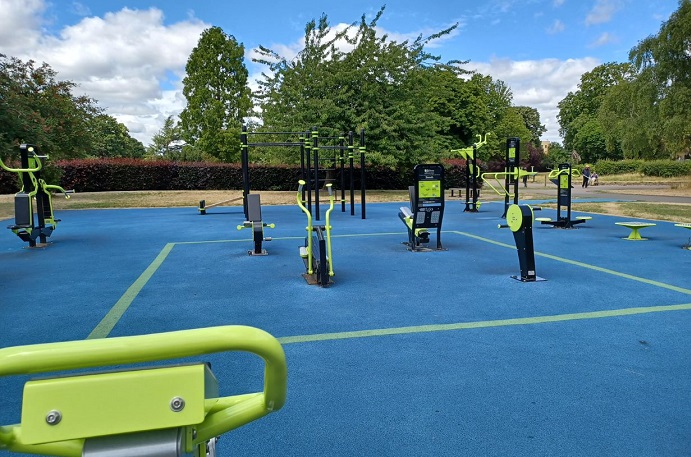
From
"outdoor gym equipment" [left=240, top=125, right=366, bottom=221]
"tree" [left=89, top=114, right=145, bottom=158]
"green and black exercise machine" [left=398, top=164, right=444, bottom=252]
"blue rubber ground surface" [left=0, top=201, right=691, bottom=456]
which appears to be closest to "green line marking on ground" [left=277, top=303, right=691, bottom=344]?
"blue rubber ground surface" [left=0, top=201, right=691, bottom=456]

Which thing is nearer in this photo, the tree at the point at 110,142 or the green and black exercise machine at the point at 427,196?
the green and black exercise machine at the point at 427,196

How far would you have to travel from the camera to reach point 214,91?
3531cm

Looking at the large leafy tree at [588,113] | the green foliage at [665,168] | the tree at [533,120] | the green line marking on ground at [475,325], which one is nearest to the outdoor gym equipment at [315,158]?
the green line marking on ground at [475,325]

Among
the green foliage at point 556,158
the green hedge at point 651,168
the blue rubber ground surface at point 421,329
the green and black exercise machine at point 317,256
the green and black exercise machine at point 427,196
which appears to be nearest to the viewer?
the blue rubber ground surface at point 421,329

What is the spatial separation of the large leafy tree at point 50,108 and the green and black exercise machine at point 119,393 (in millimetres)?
17611

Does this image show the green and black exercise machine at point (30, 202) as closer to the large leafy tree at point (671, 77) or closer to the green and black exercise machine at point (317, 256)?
the green and black exercise machine at point (317, 256)

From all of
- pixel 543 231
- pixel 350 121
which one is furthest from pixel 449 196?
pixel 543 231

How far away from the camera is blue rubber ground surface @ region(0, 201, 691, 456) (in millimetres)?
2666

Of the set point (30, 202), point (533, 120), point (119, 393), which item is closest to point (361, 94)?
point (30, 202)

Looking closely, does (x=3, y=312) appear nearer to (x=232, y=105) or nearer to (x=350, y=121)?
(x=350, y=121)

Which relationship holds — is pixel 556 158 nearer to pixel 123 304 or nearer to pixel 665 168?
pixel 665 168

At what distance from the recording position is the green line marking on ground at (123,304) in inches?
171

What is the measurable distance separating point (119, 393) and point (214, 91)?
36.9 meters

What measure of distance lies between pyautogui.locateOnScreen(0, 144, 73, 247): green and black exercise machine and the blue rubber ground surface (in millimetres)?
406
